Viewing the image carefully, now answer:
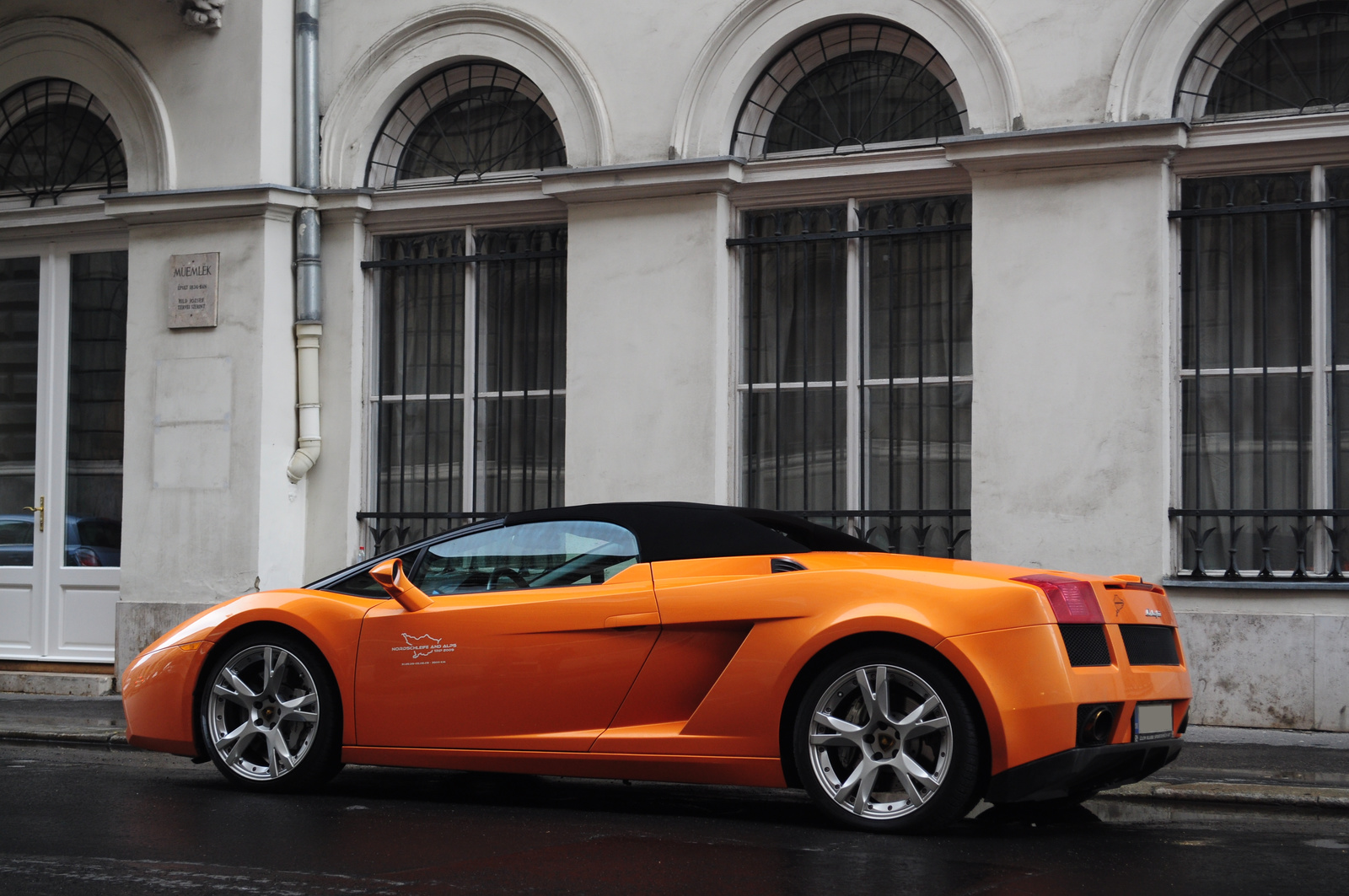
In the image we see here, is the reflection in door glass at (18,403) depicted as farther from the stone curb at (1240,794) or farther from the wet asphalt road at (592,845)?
the stone curb at (1240,794)

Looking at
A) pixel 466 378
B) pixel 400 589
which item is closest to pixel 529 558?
pixel 400 589

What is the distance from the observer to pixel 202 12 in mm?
11422

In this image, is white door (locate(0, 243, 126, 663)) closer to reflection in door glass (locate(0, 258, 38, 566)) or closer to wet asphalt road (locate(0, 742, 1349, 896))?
reflection in door glass (locate(0, 258, 38, 566))

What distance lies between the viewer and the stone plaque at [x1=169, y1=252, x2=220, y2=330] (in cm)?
1148

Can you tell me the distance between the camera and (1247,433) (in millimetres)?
9297

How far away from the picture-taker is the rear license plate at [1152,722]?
223 inches

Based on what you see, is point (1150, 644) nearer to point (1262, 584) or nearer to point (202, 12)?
point (1262, 584)

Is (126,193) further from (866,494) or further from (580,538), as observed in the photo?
(580,538)

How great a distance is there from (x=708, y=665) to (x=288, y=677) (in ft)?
6.67

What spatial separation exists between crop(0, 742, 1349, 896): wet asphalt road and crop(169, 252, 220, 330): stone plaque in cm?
503

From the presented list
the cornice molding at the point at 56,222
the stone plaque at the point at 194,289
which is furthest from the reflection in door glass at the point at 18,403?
the stone plaque at the point at 194,289

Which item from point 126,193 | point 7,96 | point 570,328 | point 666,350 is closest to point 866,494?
point 666,350

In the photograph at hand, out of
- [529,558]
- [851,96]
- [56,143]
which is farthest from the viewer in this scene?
[56,143]

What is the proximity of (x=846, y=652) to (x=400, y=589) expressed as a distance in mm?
1975
